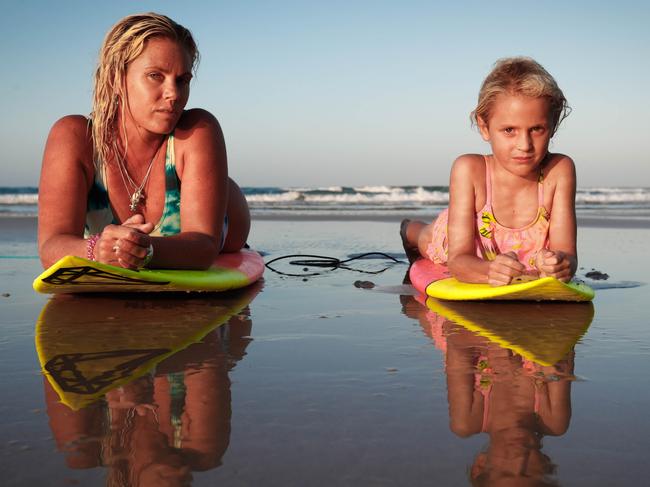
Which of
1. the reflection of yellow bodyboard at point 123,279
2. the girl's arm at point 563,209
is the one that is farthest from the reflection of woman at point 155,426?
the girl's arm at point 563,209

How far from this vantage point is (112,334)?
241cm

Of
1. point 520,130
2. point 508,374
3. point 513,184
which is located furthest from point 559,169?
point 508,374

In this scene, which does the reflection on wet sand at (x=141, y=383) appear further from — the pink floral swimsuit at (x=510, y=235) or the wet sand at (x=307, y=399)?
the pink floral swimsuit at (x=510, y=235)

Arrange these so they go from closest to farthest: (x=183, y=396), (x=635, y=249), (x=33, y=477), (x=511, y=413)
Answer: (x=33, y=477), (x=511, y=413), (x=183, y=396), (x=635, y=249)

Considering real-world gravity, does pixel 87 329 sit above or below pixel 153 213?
below

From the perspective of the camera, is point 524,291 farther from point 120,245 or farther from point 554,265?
point 120,245

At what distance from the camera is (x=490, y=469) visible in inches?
49.1

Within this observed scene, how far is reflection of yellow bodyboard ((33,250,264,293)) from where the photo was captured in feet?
9.04

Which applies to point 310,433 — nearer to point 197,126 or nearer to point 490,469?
point 490,469

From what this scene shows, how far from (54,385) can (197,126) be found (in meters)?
1.99

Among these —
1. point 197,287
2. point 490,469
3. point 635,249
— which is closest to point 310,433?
point 490,469

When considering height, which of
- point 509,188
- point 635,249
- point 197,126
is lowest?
point 635,249

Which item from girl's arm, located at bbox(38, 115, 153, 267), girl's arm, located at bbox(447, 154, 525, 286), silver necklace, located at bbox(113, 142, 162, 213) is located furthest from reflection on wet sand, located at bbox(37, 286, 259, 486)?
girl's arm, located at bbox(447, 154, 525, 286)

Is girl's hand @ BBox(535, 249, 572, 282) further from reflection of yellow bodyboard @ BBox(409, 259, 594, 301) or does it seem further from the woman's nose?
the woman's nose
